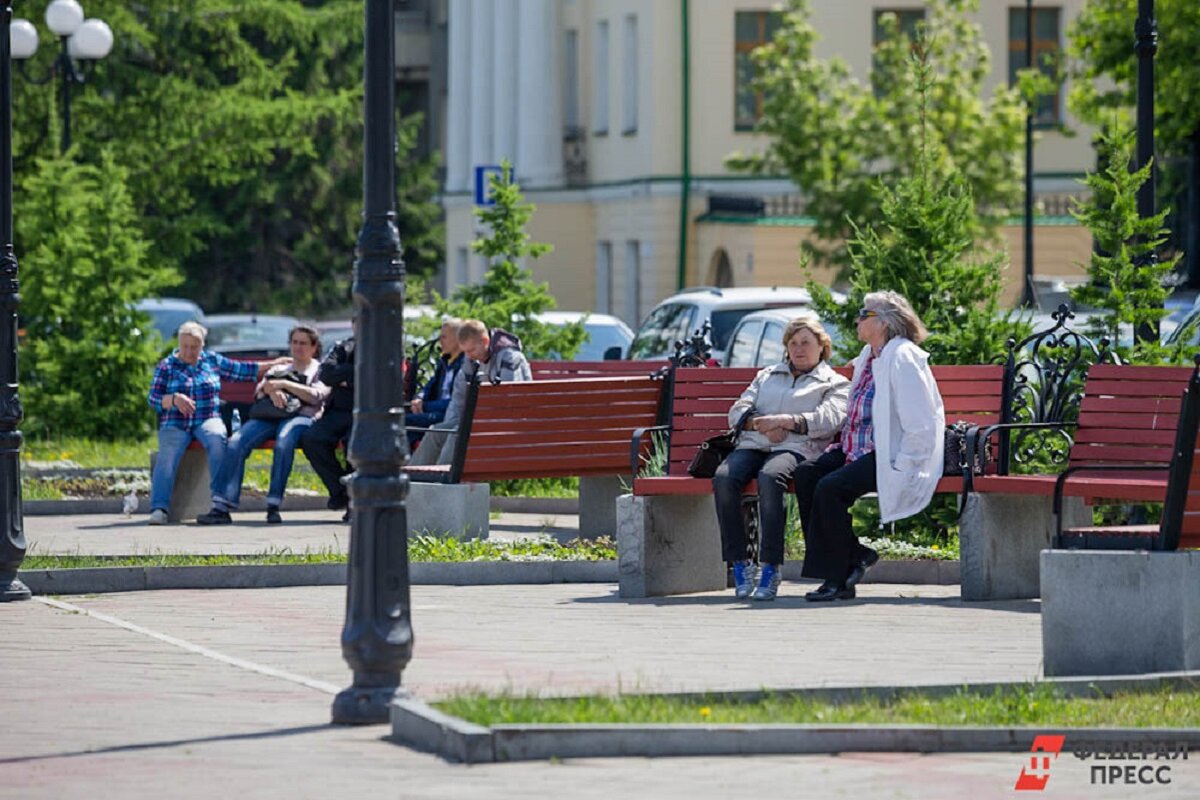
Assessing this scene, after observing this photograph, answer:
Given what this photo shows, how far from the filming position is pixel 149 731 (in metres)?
9.34

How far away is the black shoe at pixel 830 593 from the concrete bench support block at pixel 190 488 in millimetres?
7263

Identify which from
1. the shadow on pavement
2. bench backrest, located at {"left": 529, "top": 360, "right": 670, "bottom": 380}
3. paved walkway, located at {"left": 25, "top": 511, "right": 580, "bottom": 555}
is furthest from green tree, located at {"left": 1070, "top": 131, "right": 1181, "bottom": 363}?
the shadow on pavement

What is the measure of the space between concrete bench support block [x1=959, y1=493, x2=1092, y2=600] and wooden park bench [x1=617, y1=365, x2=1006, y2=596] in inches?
9.3

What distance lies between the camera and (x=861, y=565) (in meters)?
13.4

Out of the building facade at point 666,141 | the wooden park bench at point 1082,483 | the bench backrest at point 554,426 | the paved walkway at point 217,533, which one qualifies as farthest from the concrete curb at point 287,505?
the building facade at point 666,141

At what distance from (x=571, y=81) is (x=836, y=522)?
4958cm

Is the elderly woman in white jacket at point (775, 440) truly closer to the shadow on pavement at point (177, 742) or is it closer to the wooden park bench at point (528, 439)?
the wooden park bench at point (528, 439)

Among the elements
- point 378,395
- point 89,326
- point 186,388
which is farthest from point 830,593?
point 89,326

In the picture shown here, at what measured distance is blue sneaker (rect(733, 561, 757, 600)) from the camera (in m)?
13.5

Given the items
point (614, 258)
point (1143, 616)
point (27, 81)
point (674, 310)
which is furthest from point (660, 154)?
point (1143, 616)

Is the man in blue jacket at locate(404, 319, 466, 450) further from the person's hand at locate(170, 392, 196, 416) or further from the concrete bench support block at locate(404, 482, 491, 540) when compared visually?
the concrete bench support block at locate(404, 482, 491, 540)

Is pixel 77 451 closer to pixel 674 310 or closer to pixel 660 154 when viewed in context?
pixel 674 310

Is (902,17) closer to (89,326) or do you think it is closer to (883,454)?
(89,326)

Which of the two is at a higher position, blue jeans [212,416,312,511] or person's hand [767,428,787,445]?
person's hand [767,428,787,445]
